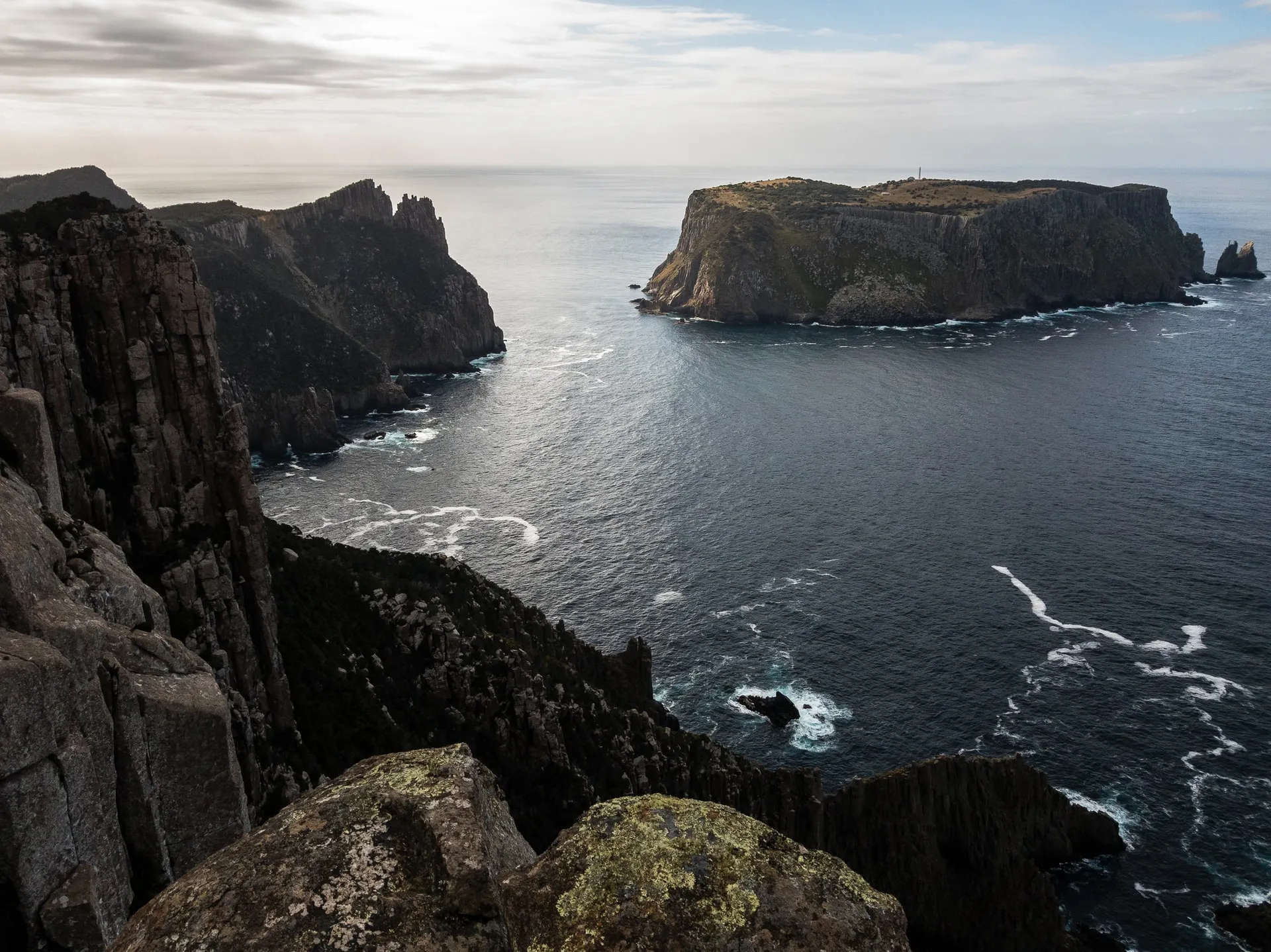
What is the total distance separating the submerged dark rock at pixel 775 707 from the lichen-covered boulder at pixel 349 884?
8244 centimetres

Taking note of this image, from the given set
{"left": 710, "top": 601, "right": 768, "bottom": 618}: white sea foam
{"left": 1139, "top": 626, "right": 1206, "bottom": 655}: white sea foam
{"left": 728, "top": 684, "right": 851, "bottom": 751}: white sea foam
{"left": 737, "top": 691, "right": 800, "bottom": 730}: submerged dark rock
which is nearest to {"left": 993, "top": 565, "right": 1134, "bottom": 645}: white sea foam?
{"left": 1139, "top": 626, "right": 1206, "bottom": 655}: white sea foam

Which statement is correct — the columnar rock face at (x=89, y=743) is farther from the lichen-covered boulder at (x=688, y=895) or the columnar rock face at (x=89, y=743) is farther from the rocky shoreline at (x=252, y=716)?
the lichen-covered boulder at (x=688, y=895)

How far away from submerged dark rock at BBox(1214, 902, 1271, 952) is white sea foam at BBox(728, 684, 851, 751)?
3319 centimetres

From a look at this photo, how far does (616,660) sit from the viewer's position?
93.4 metres

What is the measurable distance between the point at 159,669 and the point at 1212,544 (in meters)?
132

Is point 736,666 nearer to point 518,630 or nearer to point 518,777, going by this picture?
point 518,630

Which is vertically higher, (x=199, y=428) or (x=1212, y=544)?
(x=199, y=428)

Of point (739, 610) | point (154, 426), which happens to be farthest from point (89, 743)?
point (739, 610)

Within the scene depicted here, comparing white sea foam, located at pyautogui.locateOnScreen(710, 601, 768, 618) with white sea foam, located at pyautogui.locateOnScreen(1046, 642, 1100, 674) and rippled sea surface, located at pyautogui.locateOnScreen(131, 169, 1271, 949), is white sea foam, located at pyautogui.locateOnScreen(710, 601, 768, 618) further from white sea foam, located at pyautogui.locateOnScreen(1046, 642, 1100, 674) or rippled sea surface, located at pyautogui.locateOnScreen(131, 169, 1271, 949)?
white sea foam, located at pyautogui.locateOnScreen(1046, 642, 1100, 674)

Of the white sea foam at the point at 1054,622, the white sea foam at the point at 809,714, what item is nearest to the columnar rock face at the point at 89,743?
the white sea foam at the point at 809,714

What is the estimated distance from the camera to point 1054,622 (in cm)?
10781

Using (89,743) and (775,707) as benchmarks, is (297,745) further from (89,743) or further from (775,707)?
(775,707)

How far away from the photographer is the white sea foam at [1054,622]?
10431 centimetres

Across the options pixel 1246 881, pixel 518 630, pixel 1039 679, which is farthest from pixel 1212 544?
pixel 518 630
